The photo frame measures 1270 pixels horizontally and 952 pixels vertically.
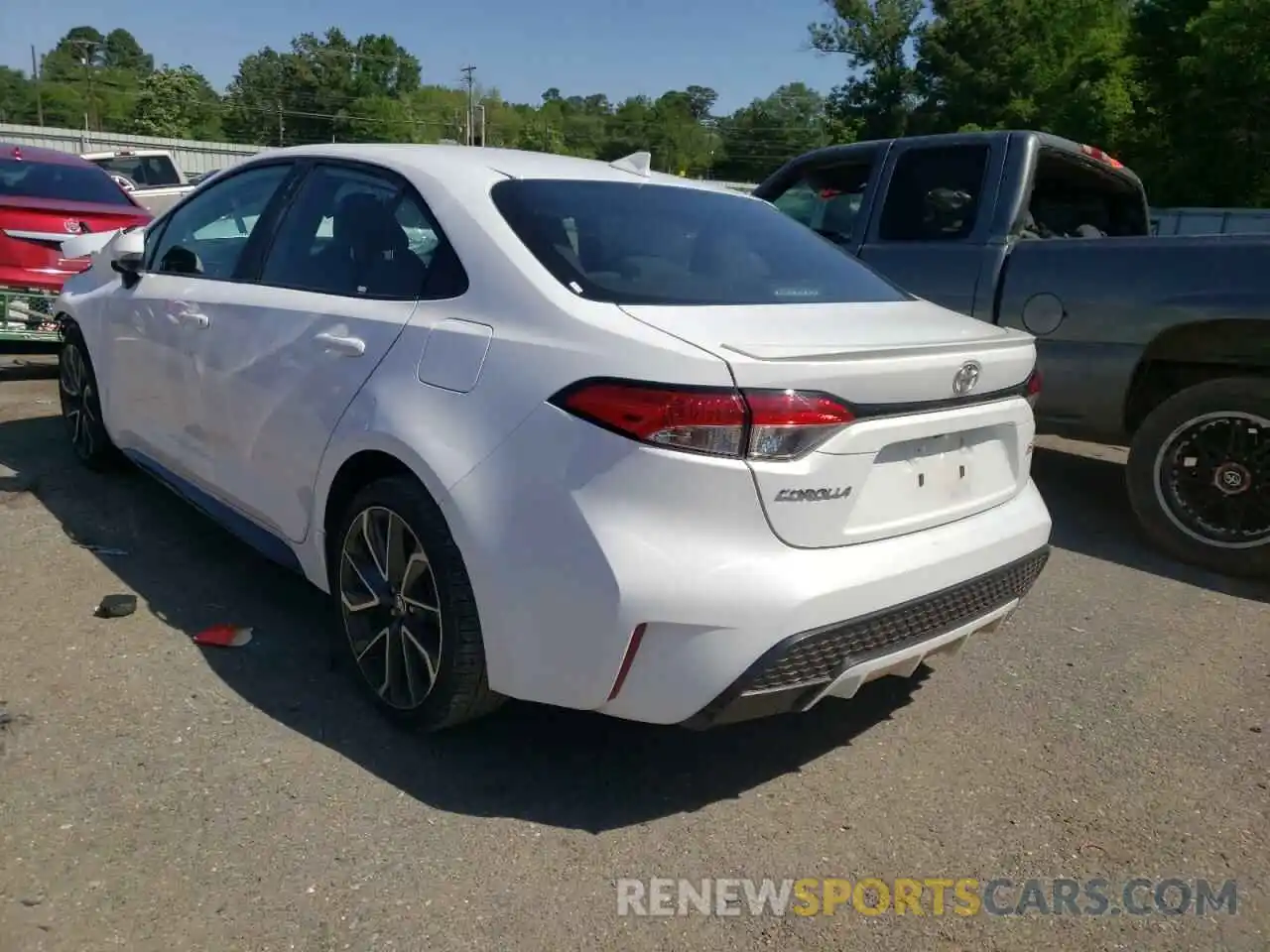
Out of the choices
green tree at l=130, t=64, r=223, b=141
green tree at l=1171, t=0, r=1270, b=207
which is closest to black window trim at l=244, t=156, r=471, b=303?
green tree at l=1171, t=0, r=1270, b=207

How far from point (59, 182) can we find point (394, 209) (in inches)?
286

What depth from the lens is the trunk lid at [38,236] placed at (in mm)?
7844

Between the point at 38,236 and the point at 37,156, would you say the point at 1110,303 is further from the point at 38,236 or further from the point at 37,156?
the point at 37,156

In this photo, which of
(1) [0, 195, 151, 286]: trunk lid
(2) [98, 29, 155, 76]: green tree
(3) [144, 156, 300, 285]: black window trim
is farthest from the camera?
(2) [98, 29, 155, 76]: green tree

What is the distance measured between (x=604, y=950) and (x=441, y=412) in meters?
1.33

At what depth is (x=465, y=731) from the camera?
10.2 feet

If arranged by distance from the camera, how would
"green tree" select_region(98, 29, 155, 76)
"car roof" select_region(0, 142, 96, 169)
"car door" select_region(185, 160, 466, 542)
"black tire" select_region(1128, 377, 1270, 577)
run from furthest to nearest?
"green tree" select_region(98, 29, 155, 76)
"car roof" select_region(0, 142, 96, 169)
"black tire" select_region(1128, 377, 1270, 577)
"car door" select_region(185, 160, 466, 542)

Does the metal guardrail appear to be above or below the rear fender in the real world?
below

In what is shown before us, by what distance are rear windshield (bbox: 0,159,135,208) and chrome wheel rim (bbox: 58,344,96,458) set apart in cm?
373

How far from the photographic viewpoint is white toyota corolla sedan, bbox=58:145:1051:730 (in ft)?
7.90

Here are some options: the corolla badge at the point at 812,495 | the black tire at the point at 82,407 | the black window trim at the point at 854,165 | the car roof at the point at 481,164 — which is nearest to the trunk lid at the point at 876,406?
the corolla badge at the point at 812,495

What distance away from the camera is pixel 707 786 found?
2928 mm

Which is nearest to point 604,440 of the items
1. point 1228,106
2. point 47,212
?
point 47,212

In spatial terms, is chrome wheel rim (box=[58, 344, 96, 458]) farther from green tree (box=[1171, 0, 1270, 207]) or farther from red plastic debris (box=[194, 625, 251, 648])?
green tree (box=[1171, 0, 1270, 207])
